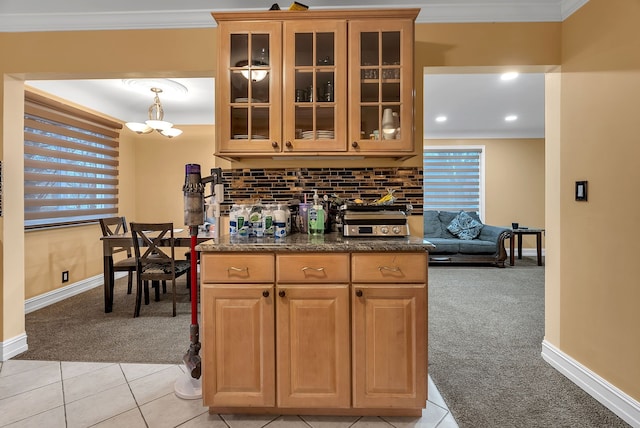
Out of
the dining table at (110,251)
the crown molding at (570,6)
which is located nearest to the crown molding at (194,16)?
the crown molding at (570,6)

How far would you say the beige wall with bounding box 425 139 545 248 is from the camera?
6.39 meters

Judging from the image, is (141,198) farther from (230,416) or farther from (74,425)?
(230,416)

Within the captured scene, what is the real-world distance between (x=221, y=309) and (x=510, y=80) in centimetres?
400

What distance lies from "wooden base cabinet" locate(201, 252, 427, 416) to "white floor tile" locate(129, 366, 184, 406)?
0.57 m

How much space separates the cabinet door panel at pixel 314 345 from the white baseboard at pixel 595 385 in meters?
1.47

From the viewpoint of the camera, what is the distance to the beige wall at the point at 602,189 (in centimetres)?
167

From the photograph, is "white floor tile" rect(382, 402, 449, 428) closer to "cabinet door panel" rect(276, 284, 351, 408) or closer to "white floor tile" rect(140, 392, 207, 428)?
"cabinet door panel" rect(276, 284, 351, 408)

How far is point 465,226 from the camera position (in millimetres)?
5715

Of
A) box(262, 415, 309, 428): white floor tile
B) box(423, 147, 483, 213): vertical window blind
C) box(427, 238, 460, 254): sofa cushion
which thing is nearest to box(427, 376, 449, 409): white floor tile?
box(262, 415, 309, 428): white floor tile

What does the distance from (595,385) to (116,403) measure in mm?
2796

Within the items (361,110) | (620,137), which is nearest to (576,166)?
(620,137)

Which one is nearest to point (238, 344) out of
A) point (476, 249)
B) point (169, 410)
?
point (169, 410)

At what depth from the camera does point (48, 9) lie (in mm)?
2197

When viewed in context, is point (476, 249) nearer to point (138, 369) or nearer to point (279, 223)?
point (279, 223)
